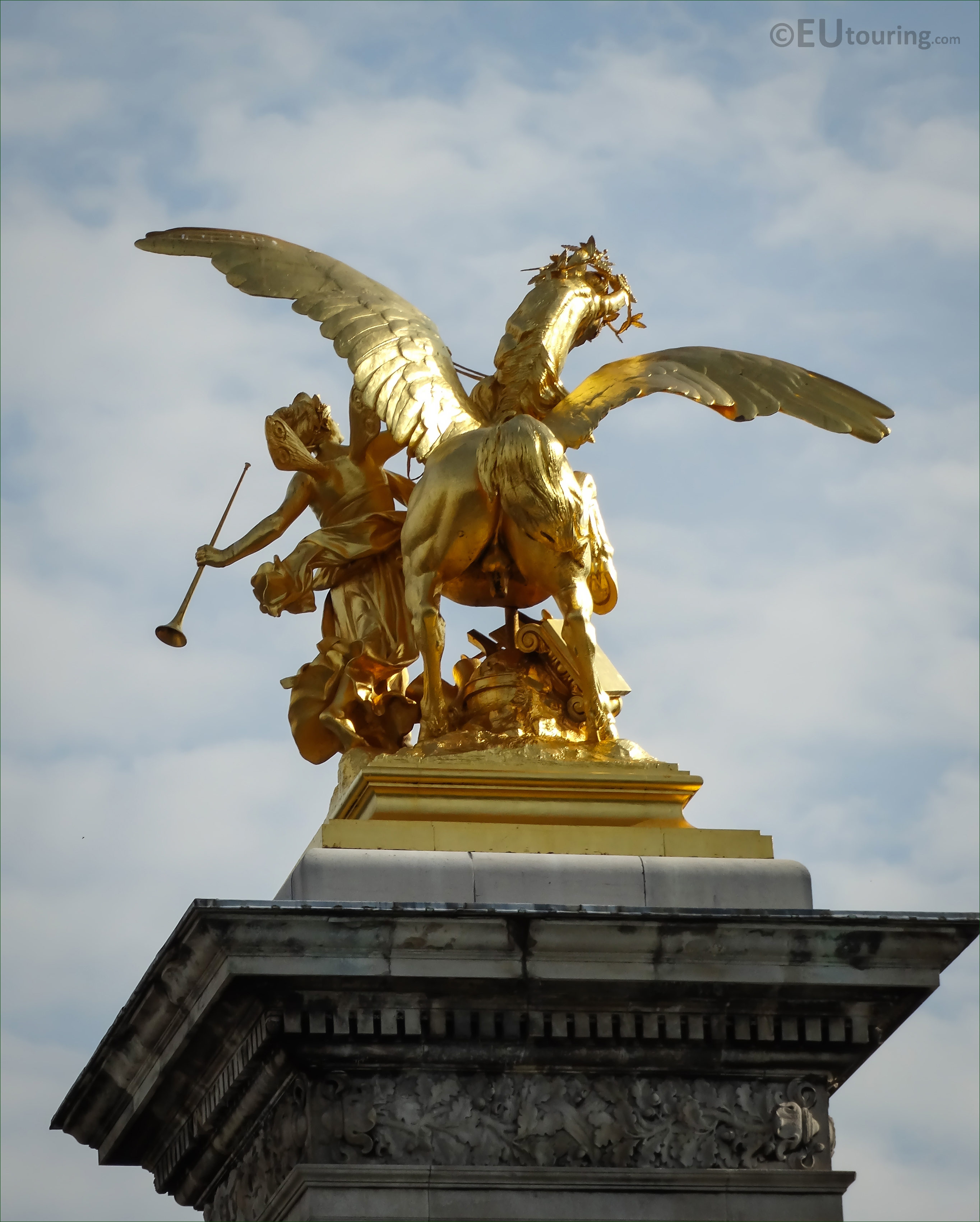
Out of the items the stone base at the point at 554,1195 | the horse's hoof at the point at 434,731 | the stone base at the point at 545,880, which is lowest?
the stone base at the point at 554,1195

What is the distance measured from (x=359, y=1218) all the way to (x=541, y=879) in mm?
2032

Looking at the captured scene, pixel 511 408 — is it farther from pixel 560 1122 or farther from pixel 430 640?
pixel 560 1122

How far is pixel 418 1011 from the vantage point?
1288 cm

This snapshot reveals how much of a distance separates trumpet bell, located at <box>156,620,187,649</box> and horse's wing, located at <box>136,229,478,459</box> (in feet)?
5.91

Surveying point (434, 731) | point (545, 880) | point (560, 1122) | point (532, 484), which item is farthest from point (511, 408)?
point (560, 1122)

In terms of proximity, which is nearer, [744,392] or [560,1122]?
[560,1122]

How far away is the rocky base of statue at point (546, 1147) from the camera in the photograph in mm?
12656

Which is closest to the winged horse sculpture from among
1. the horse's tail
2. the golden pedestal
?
the horse's tail

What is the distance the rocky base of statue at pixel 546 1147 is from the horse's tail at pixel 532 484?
11.3ft

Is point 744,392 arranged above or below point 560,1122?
above

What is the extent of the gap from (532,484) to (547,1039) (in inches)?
139

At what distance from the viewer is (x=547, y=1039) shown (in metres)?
13.0

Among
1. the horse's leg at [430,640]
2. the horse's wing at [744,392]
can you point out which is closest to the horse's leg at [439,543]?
the horse's leg at [430,640]

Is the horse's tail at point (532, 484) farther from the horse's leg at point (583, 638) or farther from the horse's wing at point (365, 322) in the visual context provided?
the horse's wing at point (365, 322)
